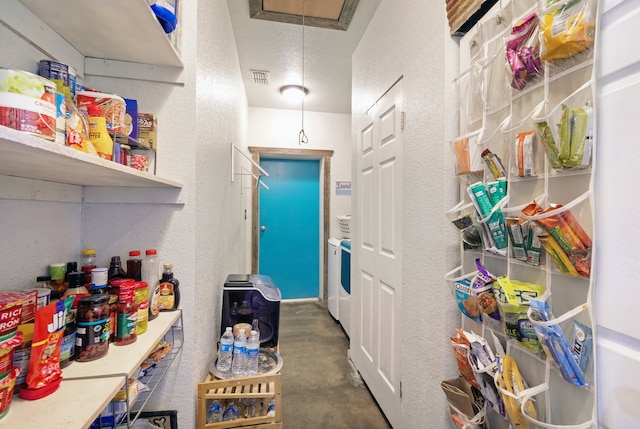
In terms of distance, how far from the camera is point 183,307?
1051mm

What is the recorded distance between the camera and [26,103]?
46 cm

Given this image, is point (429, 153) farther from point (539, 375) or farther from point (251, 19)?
point (251, 19)

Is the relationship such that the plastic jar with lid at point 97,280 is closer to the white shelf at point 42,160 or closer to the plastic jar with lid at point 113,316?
→ the plastic jar with lid at point 113,316

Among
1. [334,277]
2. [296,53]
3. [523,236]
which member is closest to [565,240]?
[523,236]

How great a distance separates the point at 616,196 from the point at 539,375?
20.3 inches

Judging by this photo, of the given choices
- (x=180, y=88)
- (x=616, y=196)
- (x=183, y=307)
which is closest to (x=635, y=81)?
(x=616, y=196)

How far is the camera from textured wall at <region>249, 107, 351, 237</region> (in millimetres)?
3484

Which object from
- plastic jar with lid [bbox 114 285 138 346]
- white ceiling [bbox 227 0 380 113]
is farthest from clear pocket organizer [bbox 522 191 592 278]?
white ceiling [bbox 227 0 380 113]

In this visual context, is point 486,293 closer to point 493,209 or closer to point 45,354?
point 493,209

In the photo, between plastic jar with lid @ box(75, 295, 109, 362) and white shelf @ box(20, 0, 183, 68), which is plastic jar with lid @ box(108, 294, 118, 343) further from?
white shelf @ box(20, 0, 183, 68)

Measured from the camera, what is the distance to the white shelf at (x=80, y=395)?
0.49 meters

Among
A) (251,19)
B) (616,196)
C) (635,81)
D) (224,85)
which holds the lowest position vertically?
(616,196)

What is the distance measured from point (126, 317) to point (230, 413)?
67 cm

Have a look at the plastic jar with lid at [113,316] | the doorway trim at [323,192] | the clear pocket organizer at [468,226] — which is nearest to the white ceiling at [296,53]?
the doorway trim at [323,192]
